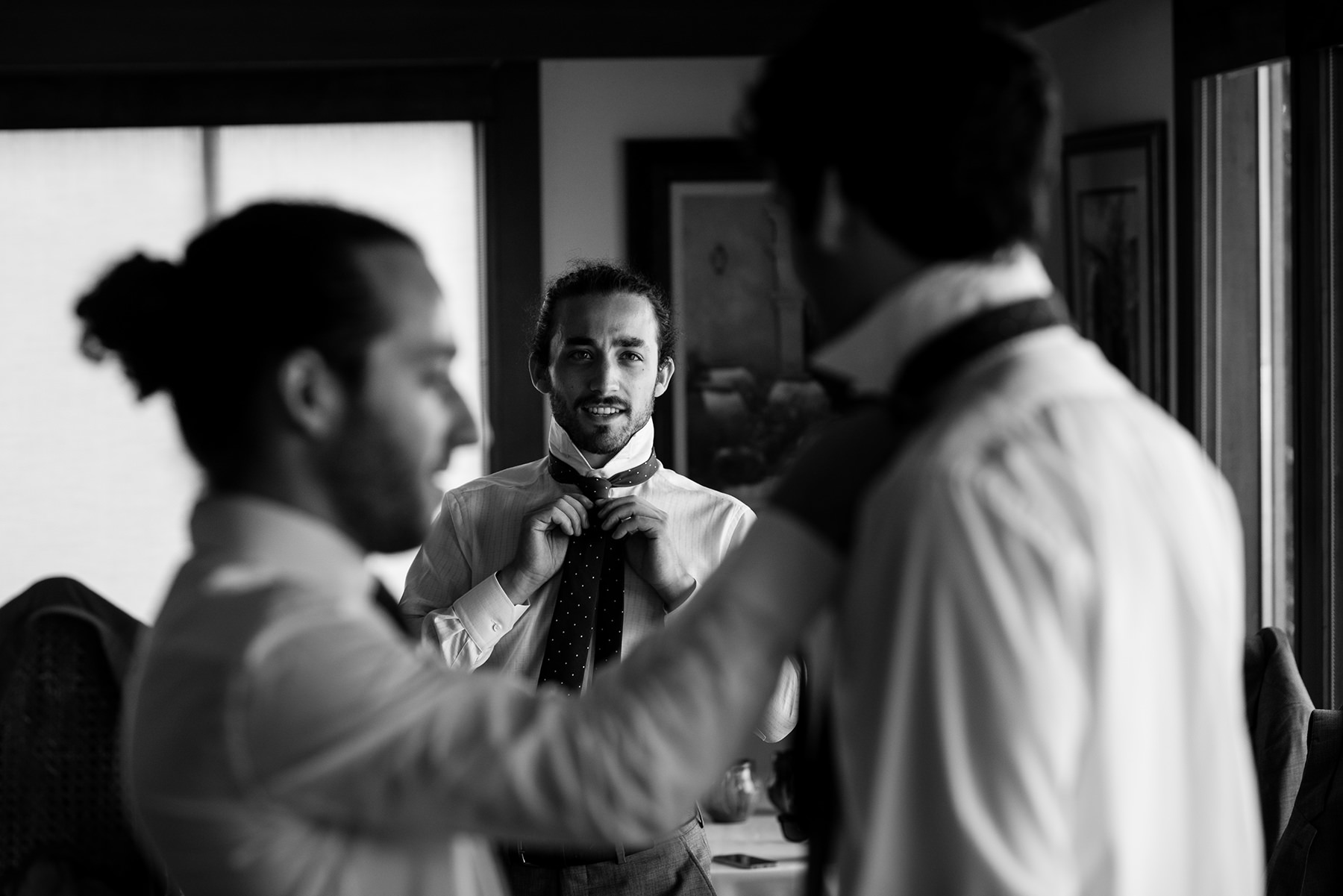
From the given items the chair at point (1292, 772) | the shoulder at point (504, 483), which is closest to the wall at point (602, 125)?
the shoulder at point (504, 483)

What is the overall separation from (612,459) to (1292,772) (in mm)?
1250

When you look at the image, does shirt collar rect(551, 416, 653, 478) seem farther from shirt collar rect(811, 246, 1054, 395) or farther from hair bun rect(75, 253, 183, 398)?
shirt collar rect(811, 246, 1054, 395)

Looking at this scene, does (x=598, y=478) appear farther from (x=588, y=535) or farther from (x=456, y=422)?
(x=456, y=422)

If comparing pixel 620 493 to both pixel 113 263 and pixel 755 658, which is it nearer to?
pixel 113 263

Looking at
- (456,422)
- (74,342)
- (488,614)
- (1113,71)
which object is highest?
(1113,71)

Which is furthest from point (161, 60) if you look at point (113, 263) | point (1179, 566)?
point (1179, 566)

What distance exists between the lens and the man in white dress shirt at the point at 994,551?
2.72ft

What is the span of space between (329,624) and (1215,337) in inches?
113

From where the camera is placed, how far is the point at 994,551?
83cm

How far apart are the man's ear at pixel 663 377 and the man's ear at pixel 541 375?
186 millimetres

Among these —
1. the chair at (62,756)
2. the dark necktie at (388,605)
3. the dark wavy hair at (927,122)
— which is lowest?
the chair at (62,756)

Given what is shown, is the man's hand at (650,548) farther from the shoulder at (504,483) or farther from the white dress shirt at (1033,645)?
the white dress shirt at (1033,645)

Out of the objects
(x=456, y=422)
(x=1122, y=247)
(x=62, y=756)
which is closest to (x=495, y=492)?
(x=62, y=756)

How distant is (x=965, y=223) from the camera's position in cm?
90
